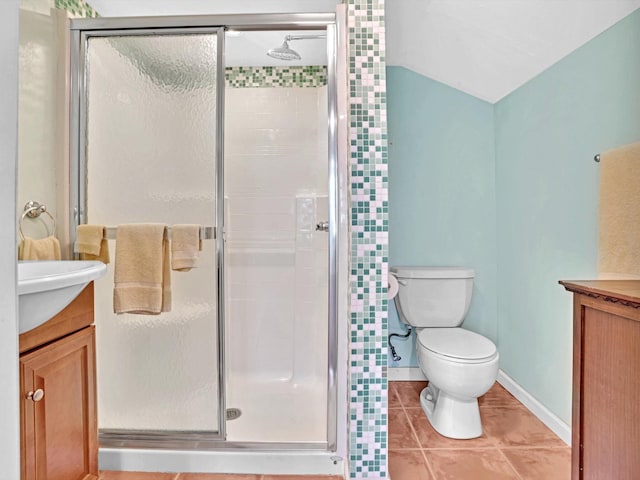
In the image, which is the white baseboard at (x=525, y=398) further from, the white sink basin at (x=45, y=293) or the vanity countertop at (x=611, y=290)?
the white sink basin at (x=45, y=293)

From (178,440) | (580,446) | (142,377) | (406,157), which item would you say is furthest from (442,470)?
(406,157)

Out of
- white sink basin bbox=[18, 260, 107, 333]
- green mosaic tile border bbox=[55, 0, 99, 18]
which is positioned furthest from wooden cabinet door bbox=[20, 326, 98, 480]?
green mosaic tile border bbox=[55, 0, 99, 18]

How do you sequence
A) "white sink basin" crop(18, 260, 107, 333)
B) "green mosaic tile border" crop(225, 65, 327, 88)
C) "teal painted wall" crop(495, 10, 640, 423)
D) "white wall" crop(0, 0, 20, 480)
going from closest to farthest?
"white wall" crop(0, 0, 20, 480)
"white sink basin" crop(18, 260, 107, 333)
"teal painted wall" crop(495, 10, 640, 423)
"green mosaic tile border" crop(225, 65, 327, 88)

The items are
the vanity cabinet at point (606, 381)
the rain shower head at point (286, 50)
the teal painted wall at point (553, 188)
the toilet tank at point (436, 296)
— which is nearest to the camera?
the vanity cabinet at point (606, 381)

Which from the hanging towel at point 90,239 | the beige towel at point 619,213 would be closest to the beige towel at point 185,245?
the hanging towel at point 90,239

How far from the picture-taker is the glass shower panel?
1634 millimetres

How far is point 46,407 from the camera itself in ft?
3.61

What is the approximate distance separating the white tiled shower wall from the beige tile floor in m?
0.82

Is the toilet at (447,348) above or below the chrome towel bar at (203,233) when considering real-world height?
below

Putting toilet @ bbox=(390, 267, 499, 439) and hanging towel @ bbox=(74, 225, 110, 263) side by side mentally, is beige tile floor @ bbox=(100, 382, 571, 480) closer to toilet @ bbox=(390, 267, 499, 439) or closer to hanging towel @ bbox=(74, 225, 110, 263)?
toilet @ bbox=(390, 267, 499, 439)

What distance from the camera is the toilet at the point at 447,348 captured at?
5.77 ft

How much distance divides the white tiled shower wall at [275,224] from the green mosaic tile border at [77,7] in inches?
33.2

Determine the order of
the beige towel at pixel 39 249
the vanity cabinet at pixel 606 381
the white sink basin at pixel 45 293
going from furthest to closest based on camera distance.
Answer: the beige towel at pixel 39 249
the vanity cabinet at pixel 606 381
the white sink basin at pixel 45 293

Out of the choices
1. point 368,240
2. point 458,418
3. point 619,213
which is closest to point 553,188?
point 619,213
